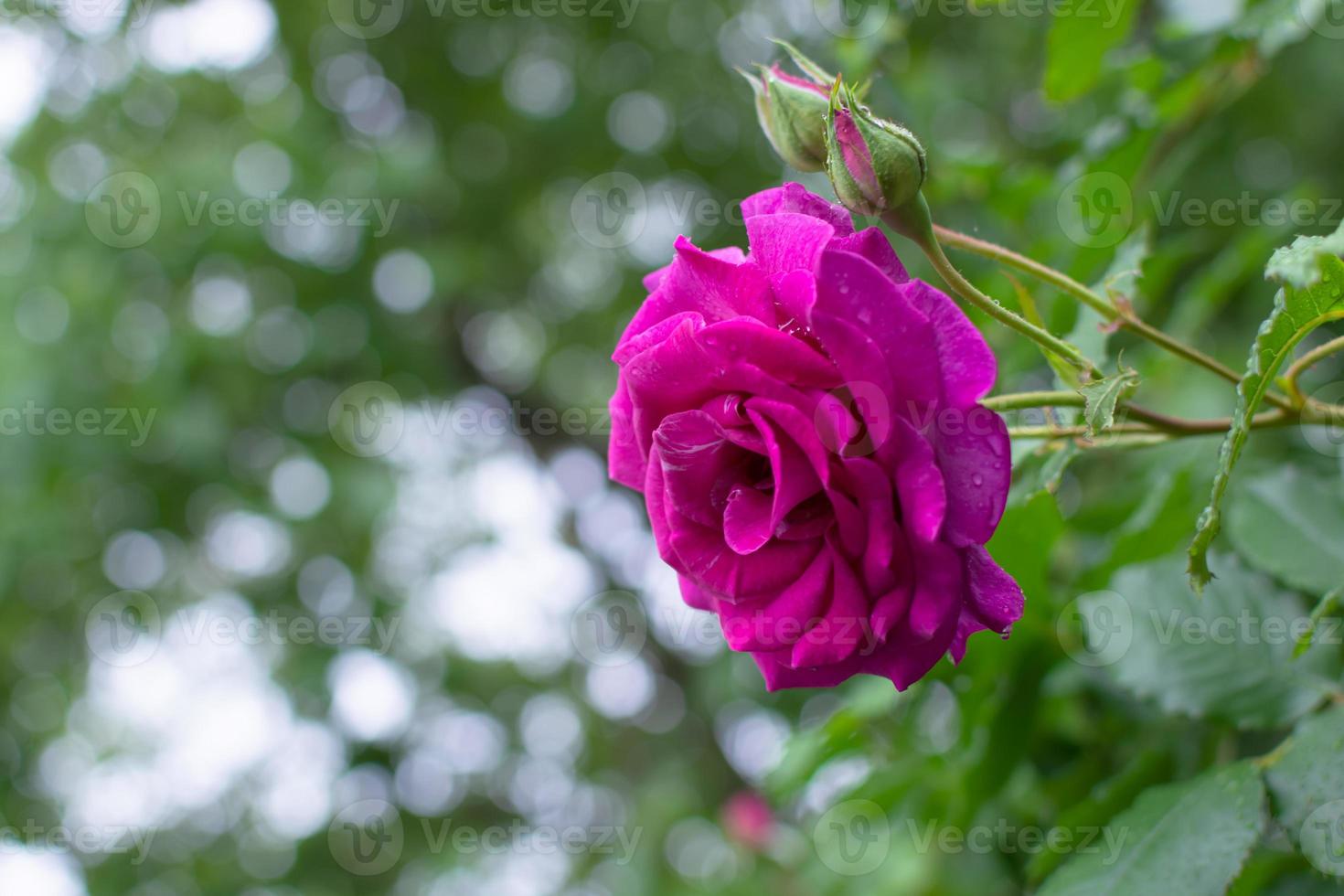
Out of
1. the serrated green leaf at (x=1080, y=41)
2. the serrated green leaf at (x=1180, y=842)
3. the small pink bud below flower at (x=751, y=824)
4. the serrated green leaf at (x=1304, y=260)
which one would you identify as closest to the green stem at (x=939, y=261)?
the serrated green leaf at (x=1304, y=260)

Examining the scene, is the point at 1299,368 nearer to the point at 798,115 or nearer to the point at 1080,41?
the point at 798,115

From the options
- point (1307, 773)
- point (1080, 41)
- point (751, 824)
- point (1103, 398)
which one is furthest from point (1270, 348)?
point (751, 824)

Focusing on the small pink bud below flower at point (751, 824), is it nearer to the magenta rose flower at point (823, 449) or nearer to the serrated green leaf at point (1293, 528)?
the serrated green leaf at point (1293, 528)

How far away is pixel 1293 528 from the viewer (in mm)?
909

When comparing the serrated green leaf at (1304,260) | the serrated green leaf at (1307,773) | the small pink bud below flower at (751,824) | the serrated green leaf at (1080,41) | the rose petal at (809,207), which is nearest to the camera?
the serrated green leaf at (1304,260)

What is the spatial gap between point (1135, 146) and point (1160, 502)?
422mm

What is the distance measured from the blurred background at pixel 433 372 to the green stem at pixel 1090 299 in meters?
0.55

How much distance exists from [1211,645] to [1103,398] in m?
0.45

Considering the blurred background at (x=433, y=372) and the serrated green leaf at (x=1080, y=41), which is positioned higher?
the serrated green leaf at (x=1080, y=41)

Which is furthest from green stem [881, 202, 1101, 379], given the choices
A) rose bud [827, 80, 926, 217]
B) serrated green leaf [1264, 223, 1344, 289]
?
serrated green leaf [1264, 223, 1344, 289]

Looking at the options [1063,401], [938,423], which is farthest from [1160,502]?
[938,423]

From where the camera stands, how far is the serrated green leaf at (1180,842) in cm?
69

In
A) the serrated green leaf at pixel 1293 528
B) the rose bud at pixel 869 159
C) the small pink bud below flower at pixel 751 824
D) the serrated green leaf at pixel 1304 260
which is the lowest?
the small pink bud below flower at pixel 751 824

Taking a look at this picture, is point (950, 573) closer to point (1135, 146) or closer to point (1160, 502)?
point (1160, 502)
